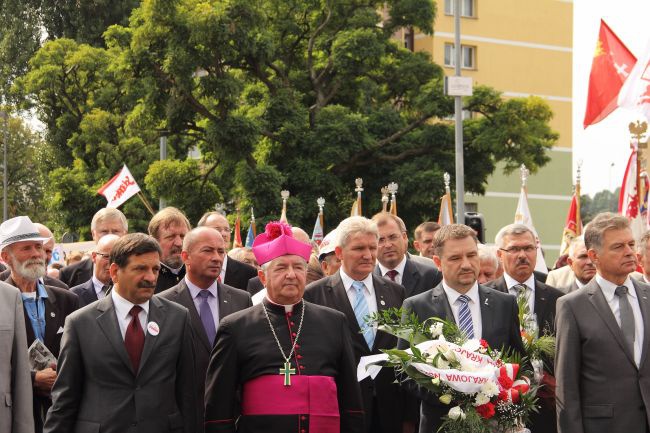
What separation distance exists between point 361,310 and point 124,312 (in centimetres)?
226

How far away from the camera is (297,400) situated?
277 inches

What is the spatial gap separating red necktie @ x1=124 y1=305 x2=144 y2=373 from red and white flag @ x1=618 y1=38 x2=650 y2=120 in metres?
12.1

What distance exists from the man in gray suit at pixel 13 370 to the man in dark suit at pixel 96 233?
4.01 m

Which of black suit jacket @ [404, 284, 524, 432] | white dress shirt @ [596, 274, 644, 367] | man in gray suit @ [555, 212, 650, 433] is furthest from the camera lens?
black suit jacket @ [404, 284, 524, 432]

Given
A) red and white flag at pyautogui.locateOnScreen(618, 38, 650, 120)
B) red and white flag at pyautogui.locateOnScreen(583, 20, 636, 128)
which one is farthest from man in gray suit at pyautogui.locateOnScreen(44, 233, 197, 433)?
red and white flag at pyautogui.locateOnScreen(583, 20, 636, 128)

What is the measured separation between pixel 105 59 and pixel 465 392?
102ft

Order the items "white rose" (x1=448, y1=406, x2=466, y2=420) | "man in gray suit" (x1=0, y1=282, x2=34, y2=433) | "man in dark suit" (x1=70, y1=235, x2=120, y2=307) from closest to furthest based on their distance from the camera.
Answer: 1. "man in gray suit" (x1=0, y1=282, x2=34, y2=433)
2. "white rose" (x1=448, y1=406, x2=466, y2=420)
3. "man in dark suit" (x1=70, y1=235, x2=120, y2=307)

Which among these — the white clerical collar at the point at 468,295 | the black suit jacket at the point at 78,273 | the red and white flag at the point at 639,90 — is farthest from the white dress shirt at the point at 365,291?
the red and white flag at the point at 639,90

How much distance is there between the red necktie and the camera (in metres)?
7.11

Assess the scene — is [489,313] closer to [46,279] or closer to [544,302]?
[544,302]

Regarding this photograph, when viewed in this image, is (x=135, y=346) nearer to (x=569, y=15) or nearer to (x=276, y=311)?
(x=276, y=311)

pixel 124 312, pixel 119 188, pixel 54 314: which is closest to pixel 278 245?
pixel 124 312

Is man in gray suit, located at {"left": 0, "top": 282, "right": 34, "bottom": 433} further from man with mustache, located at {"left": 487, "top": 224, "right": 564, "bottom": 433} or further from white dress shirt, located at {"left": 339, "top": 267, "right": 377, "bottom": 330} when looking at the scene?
man with mustache, located at {"left": 487, "top": 224, "right": 564, "bottom": 433}

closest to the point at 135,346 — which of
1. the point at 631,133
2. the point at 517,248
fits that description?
the point at 517,248
